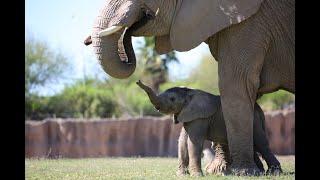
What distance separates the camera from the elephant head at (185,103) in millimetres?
8609

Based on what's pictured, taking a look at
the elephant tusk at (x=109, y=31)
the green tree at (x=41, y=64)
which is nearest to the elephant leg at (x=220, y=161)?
the elephant tusk at (x=109, y=31)

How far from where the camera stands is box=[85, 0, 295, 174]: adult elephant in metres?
8.06

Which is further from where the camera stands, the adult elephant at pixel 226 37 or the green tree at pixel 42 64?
the green tree at pixel 42 64

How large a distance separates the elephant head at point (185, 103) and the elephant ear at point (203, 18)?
0.70 meters

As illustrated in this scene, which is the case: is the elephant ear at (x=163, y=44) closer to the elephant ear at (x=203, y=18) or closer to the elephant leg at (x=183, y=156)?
the elephant ear at (x=203, y=18)

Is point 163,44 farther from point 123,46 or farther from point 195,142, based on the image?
point 195,142

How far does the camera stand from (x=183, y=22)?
8312mm

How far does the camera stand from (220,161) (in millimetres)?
9086

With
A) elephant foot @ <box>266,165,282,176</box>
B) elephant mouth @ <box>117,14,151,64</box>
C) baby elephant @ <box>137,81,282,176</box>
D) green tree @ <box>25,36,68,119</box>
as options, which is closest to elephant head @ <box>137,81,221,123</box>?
baby elephant @ <box>137,81,282,176</box>

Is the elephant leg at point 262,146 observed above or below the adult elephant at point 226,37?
below

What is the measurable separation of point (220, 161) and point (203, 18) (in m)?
1.97
